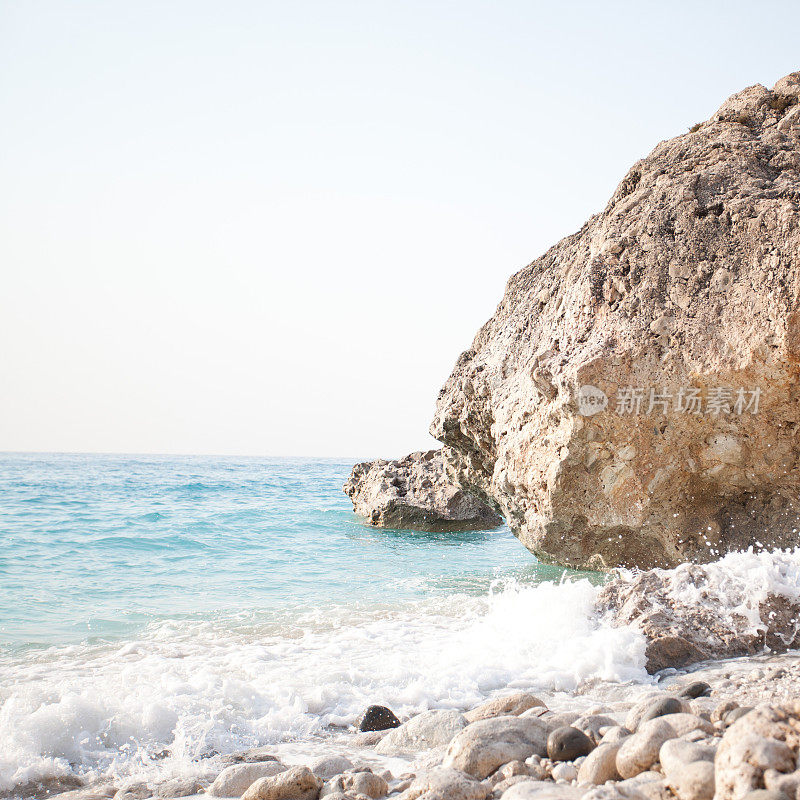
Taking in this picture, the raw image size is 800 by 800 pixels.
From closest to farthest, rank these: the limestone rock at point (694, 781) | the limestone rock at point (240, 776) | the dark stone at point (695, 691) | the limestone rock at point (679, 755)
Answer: the limestone rock at point (694, 781) → the limestone rock at point (679, 755) → the limestone rock at point (240, 776) → the dark stone at point (695, 691)

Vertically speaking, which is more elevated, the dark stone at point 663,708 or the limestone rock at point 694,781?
the limestone rock at point 694,781

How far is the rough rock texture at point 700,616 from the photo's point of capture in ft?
16.2

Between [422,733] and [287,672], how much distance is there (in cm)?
156

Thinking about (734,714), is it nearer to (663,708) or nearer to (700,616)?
(663,708)

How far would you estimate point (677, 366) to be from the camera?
6484 mm

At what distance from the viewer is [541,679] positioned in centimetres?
476

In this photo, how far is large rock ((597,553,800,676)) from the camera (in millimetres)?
4988

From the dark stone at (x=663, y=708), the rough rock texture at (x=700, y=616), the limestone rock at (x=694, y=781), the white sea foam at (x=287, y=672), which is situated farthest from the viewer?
the rough rock texture at (x=700, y=616)

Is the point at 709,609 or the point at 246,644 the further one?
the point at 246,644

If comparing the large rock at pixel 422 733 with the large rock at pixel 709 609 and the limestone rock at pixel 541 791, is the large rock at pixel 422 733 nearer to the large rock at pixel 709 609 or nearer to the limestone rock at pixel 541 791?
the limestone rock at pixel 541 791

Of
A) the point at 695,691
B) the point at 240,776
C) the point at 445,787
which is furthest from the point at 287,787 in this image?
the point at 695,691

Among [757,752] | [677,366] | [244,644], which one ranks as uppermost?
[677,366]

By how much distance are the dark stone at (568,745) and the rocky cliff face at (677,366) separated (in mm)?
3955

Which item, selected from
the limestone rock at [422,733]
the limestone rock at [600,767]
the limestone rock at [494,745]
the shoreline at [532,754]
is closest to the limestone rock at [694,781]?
the shoreline at [532,754]
